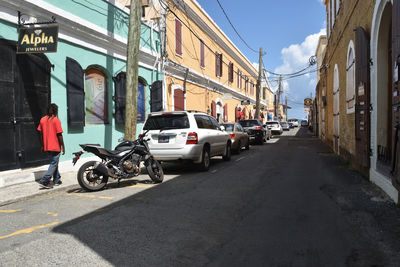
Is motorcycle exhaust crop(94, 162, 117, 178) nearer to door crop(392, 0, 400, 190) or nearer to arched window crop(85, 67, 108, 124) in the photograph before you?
arched window crop(85, 67, 108, 124)

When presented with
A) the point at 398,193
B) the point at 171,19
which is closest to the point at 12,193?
the point at 398,193

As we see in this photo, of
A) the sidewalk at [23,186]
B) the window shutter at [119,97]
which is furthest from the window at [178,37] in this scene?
the sidewalk at [23,186]

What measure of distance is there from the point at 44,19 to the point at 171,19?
8301 millimetres

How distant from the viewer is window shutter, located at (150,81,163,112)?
1409 cm

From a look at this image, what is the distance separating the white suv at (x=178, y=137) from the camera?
862 centimetres

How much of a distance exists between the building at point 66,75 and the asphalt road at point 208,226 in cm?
A: 216

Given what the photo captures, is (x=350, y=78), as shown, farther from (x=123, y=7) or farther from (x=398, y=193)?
(x=123, y=7)

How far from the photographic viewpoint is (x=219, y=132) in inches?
430

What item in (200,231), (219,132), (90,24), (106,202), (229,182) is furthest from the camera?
(219,132)

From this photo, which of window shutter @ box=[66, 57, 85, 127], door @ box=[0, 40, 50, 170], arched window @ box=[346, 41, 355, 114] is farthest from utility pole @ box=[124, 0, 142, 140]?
arched window @ box=[346, 41, 355, 114]

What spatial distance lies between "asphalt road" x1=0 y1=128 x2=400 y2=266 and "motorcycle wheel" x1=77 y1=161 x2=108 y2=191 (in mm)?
188

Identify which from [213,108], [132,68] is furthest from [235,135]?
[213,108]

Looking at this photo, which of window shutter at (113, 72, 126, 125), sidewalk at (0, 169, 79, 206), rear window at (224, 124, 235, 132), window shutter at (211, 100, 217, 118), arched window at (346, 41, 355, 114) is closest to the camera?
sidewalk at (0, 169, 79, 206)

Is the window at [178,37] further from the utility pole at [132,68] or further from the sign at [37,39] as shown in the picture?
the sign at [37,39]
